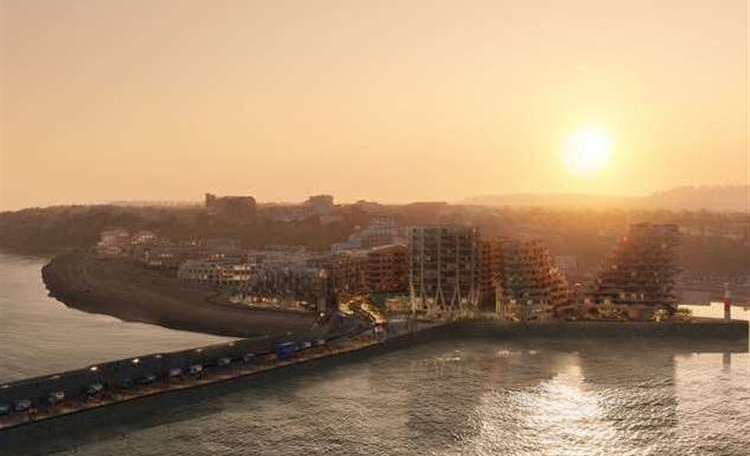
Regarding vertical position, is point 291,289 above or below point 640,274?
Result: below

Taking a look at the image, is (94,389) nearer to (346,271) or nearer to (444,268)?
(444,268)

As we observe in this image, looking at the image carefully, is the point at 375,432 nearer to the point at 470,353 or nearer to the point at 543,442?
the point at 543,442

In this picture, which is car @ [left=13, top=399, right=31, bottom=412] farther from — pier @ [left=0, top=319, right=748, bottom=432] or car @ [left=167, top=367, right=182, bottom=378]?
car @ [left=167, top=367, right=182, bottom=378]

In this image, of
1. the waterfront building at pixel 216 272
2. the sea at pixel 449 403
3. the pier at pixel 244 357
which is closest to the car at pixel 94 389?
the pier at pixel 244 357

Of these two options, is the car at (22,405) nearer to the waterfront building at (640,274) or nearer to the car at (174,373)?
the car at (174,373)

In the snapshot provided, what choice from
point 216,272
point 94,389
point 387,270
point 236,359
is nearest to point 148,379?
point 94,389

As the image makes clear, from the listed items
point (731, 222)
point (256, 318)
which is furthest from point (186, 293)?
point (731, 222)
